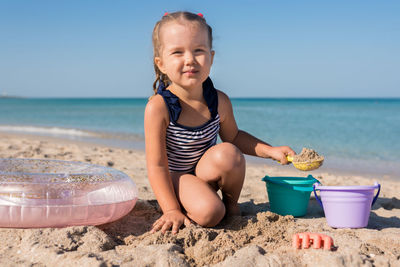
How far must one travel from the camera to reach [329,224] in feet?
7.82

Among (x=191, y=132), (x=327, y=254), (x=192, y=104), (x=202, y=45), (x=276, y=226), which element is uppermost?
(x=202, y=45)

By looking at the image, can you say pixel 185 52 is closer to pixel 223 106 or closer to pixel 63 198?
pixel 223 106

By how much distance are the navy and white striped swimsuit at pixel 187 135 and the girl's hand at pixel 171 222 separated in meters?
0.42

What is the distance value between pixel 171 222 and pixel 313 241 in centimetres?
78

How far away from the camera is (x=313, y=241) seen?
6.21ft

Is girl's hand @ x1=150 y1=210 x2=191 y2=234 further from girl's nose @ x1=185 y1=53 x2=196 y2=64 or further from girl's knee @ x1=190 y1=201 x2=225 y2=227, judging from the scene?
girl's nose @ x1=185 y1=53 x2=196 y2=64

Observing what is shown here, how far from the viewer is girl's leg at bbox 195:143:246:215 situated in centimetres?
241

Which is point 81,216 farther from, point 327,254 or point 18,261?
point 327,254

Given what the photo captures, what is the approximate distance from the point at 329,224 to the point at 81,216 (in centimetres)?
147

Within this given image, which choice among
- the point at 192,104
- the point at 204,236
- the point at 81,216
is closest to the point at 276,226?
the point at 204,236

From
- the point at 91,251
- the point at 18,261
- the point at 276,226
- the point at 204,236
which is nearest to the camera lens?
the point at 18,261

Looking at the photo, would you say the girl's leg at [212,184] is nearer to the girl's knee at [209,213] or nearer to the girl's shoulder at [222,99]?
the girl's knee at [209,213]

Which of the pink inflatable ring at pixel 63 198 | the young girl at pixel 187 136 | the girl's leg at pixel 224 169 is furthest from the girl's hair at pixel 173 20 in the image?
the pink inflatable ring at pixel 63 198

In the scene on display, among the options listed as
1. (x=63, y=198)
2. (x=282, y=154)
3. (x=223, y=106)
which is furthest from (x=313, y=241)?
(x=63, y=198)
